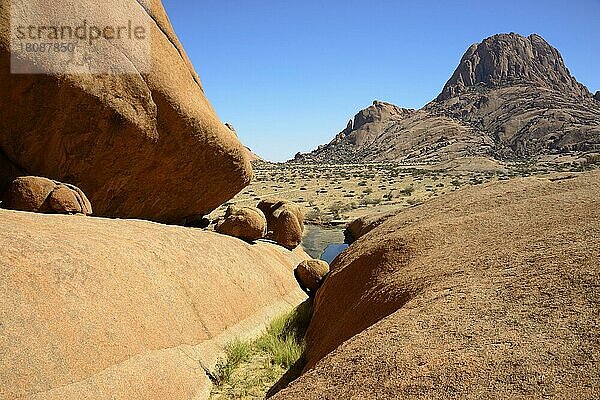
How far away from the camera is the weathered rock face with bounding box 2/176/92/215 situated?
7438 mm

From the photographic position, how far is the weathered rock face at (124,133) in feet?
25.4

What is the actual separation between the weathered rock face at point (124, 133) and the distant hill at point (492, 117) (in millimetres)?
66331

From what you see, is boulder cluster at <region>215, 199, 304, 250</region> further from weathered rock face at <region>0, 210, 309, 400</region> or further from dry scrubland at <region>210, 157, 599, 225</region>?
dry scrubland at <region>210, 157, 599, 225</region>

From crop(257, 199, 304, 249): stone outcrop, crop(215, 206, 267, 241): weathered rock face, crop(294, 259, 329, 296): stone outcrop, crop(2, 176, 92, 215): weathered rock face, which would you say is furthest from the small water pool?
crop(2, 176, 92, 215): weathered rock face

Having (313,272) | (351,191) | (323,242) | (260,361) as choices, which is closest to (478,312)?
(260,361)

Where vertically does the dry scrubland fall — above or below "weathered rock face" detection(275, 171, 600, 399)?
above

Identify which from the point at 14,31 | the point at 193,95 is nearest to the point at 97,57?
Answer: the point at 14,31

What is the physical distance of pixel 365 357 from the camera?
11.4 ft

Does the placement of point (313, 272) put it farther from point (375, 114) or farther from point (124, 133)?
point (375, 114)

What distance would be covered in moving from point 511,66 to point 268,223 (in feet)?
415

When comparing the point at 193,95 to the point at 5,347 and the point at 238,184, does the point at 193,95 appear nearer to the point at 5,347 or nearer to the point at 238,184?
the point at 238,184

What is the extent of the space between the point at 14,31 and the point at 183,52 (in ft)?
13.7

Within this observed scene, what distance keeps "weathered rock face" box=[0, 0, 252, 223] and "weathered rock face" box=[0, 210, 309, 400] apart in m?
1.68

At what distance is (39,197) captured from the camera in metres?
7.58
